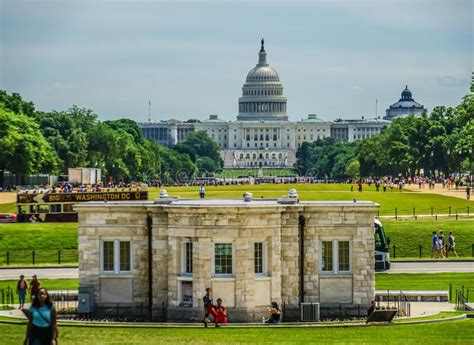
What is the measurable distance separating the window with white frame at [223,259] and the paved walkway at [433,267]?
776 inches

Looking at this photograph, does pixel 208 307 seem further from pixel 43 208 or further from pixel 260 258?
pixel 43 208

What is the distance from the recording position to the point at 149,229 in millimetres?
50156

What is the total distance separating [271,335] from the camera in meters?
43.5

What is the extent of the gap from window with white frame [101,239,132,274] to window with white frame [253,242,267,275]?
15.1 ft

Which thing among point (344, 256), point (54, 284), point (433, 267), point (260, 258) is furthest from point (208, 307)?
point (433, 267)

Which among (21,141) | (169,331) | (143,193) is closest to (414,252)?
(143,193)

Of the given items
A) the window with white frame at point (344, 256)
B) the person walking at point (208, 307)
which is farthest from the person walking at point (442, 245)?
the person walking at point (208, 307)

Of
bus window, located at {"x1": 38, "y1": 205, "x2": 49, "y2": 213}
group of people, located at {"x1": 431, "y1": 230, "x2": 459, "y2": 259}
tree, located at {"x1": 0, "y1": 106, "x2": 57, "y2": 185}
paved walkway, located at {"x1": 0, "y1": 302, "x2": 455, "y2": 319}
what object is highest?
tree, located at {"x1": 0, "y1": 106, "x2": 57, "y2": 185}

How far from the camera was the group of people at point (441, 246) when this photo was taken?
75250 mm

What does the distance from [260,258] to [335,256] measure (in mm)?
2893

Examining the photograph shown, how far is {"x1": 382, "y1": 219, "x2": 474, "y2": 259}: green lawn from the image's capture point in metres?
77.3

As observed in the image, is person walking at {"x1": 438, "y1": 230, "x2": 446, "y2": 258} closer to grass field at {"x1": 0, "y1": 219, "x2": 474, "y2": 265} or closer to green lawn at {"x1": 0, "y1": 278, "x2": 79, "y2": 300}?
grass field at {"x1": 0, "y1": 219, "x2": 474, "y2": 265}

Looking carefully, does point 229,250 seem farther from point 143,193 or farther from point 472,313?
point 143,193

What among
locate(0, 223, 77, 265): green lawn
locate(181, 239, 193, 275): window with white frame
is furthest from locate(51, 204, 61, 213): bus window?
locate(181, 239, 193, 275): window with white frame
